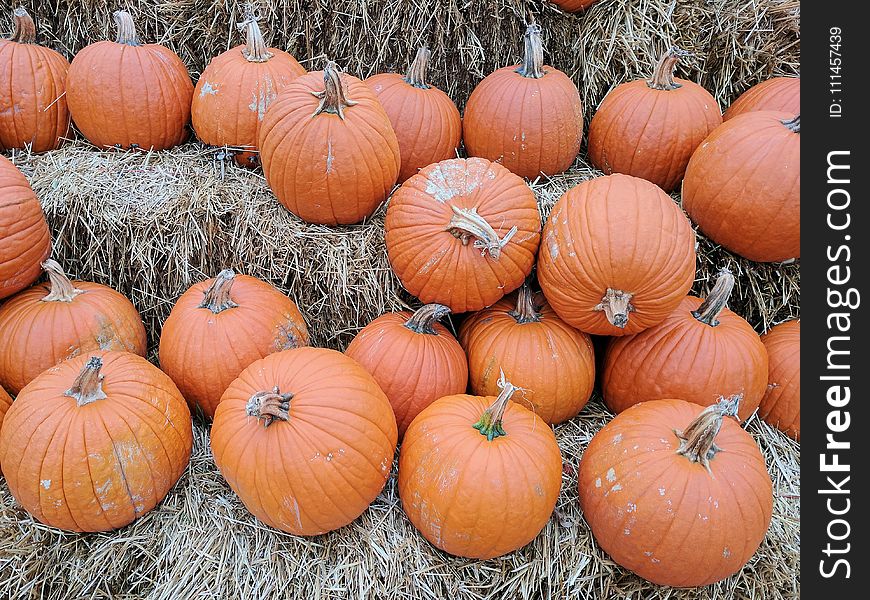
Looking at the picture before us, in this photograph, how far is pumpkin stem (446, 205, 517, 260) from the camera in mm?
2281

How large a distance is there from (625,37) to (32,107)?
2831mm

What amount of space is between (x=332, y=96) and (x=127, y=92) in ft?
3.57

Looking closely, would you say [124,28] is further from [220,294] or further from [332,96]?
[220,294]

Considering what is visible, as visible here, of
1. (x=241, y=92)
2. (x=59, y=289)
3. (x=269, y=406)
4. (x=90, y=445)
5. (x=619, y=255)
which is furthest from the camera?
(x=241, y=92)

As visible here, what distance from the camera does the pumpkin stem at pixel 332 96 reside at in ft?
7.82

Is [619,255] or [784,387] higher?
[619,255]

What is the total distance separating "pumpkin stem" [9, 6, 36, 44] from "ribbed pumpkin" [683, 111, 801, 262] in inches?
121

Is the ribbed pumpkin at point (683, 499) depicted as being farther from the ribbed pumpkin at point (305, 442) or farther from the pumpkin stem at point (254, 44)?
the pumpkin stem at point (254, 44)

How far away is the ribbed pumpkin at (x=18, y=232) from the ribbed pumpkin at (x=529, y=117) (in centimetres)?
190

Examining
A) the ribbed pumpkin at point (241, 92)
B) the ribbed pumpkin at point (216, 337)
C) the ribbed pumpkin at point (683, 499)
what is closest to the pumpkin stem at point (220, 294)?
the ribbed pumpkin at point (216, 337)

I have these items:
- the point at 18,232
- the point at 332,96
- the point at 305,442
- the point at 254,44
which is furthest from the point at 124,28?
the point at 305,442

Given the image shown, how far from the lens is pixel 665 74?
9.47 feet
